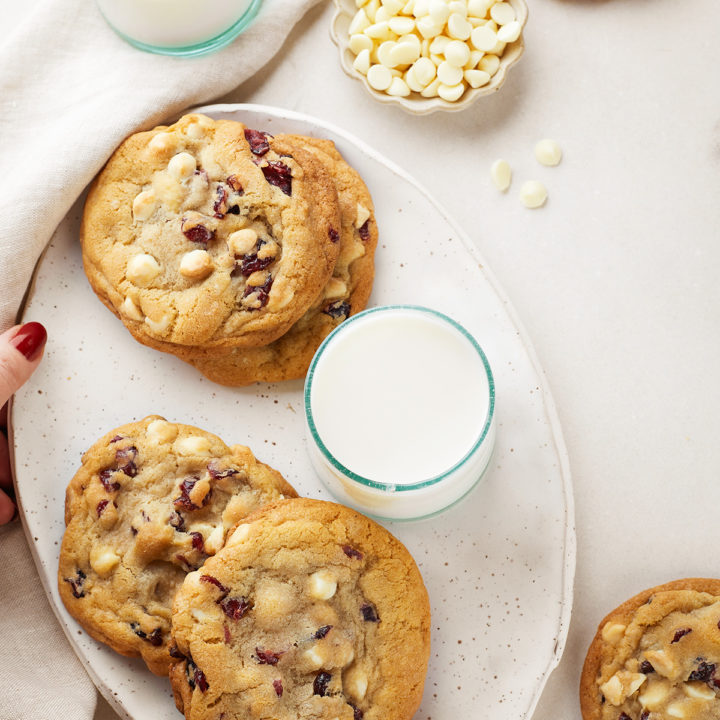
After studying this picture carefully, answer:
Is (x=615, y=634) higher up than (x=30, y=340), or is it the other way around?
(x=30, y=340)

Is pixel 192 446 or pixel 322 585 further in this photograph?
pixel 192 446

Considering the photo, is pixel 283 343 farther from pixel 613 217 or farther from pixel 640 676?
pixel 640 676

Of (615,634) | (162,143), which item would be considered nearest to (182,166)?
(162,143)

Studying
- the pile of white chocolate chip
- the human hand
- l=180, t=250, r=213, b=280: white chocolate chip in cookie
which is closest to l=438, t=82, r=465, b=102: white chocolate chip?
the pile of white chocolate chip

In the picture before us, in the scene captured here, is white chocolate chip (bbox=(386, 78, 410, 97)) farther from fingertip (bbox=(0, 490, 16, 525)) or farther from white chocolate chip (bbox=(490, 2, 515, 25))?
fingertip (bbox=(0, 490, 16, 525))

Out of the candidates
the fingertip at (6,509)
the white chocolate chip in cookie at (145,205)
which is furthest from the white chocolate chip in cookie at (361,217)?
the fingertip at (6,509)

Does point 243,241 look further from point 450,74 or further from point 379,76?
point 450,74

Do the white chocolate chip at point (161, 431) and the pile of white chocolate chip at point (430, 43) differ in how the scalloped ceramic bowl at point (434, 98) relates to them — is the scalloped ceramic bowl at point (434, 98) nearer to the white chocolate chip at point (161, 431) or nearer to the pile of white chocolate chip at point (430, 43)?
the pile of white chocolate chip at point (430, 43)
